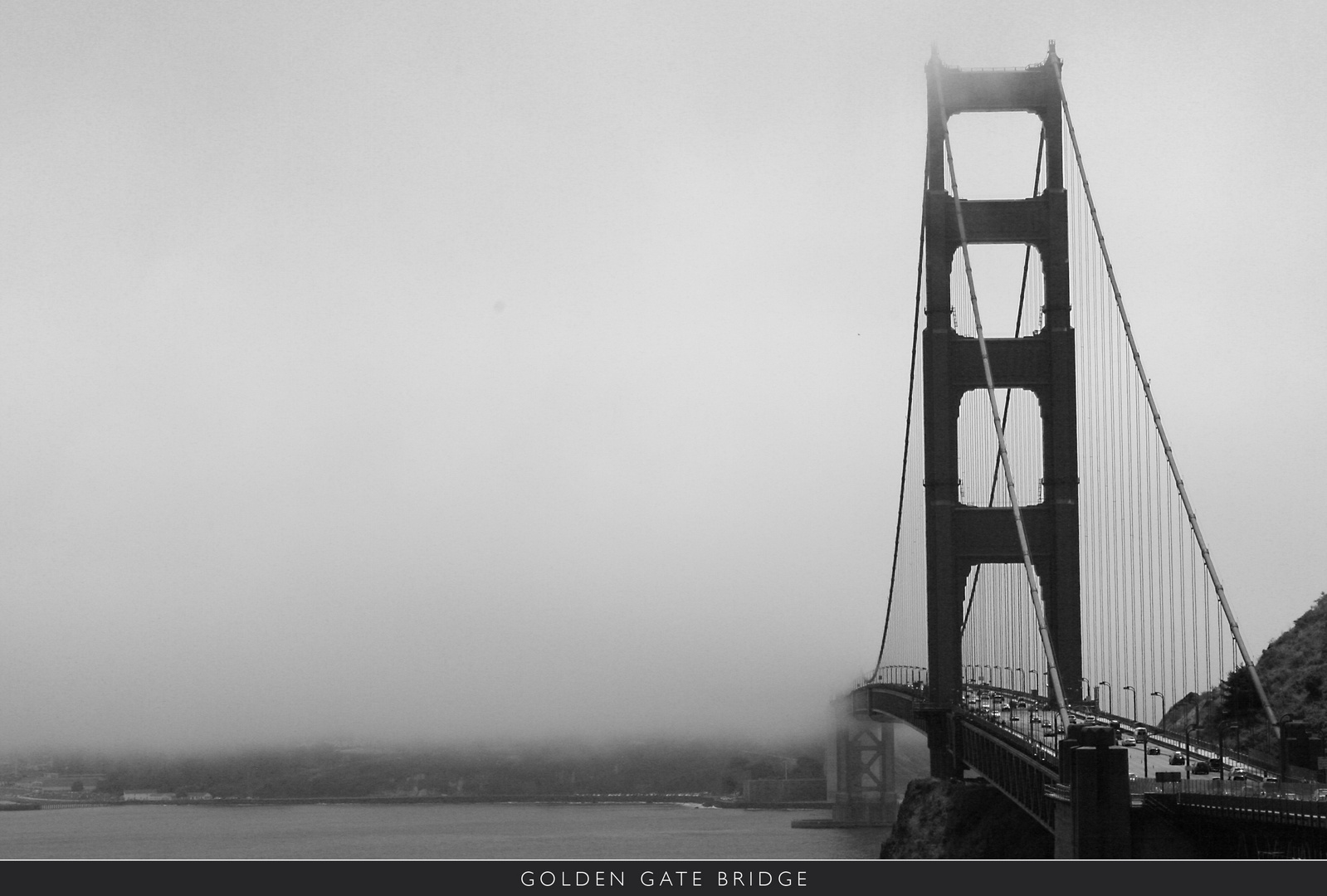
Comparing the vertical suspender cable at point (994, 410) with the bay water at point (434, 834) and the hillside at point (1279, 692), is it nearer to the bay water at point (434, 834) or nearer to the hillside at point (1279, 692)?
the hillside at point (1279, 692)

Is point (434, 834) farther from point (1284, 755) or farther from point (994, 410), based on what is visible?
point (1284, 755)

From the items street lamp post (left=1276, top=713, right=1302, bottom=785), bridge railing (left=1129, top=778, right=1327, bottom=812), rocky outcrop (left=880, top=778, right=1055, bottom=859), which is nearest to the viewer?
bridge railing (left=1129, top=778, right=1327, bottom=812)

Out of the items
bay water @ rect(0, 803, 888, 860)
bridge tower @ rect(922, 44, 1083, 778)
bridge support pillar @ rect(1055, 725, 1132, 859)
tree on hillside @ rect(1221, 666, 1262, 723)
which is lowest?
bay water @ rect(0, 803, 888, 860)

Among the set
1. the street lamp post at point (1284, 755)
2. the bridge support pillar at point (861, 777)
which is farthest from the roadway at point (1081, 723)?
the bridge support pillar at point (861, 777)

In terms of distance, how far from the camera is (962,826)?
4403 centimetres

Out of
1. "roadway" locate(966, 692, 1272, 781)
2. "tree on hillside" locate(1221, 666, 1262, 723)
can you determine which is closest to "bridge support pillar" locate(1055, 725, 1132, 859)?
"roadway" locate(966, 692, 1272, 781)

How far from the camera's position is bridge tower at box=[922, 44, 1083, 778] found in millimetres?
47562

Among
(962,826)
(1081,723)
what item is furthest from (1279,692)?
(1081,723)

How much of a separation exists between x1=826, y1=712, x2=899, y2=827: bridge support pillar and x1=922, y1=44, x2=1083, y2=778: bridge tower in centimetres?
6364

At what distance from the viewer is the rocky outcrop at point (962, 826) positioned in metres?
37.7

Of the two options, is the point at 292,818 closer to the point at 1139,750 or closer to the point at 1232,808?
the point at 1139,750

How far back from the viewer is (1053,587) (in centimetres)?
4716

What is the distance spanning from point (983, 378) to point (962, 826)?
1308 cm

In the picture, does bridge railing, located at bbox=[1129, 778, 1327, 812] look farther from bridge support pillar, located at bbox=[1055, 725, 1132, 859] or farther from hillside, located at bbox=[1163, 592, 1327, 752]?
hillside, located at bbox=[1163, 592, 1327, 752]
